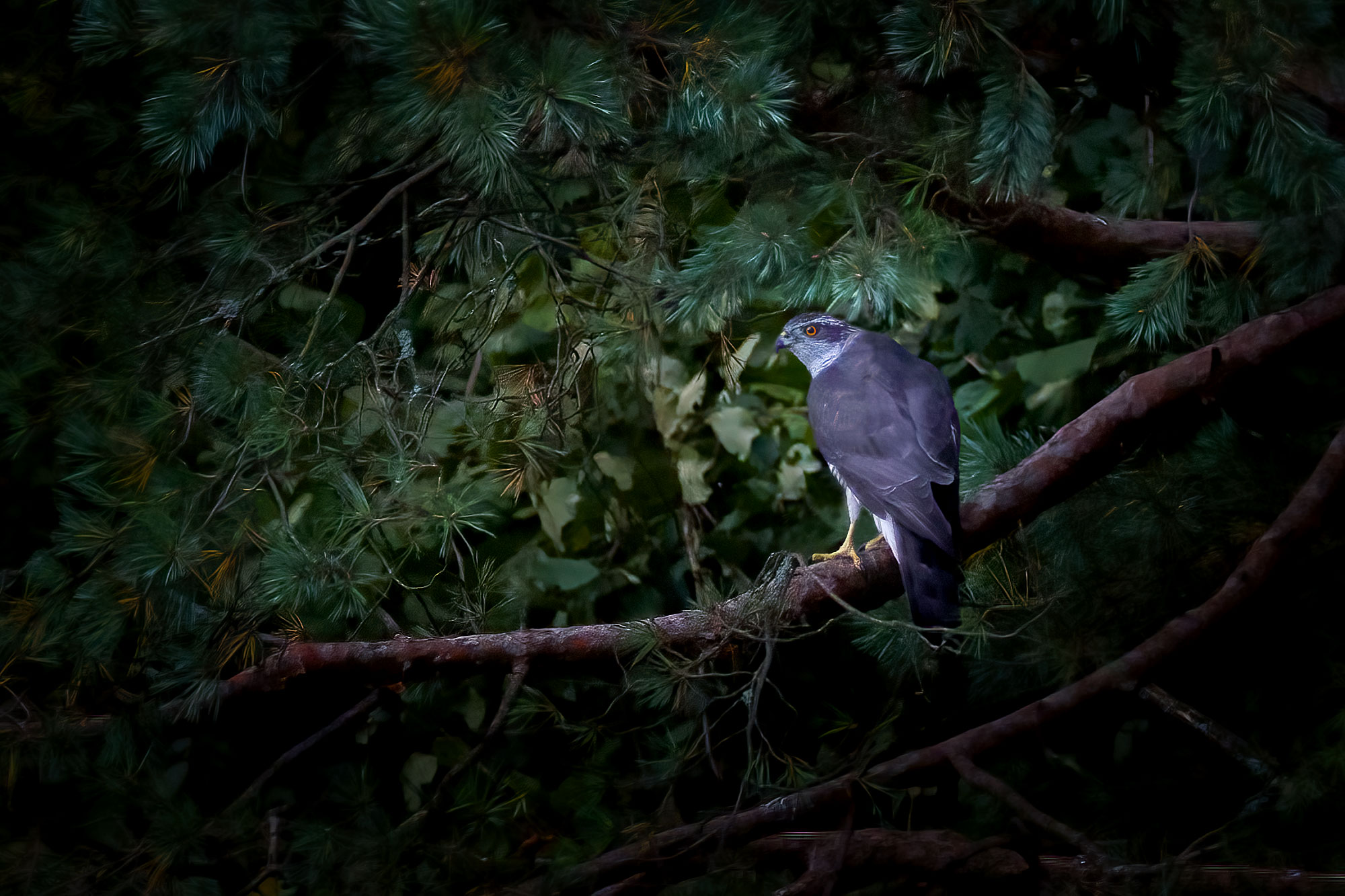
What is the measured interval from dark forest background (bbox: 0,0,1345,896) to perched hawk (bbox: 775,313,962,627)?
0.29 ft

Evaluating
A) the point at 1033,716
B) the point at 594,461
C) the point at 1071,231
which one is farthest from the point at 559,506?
the point at 1071,231

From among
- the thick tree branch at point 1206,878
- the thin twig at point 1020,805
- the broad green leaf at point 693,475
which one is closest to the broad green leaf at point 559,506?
the broad green leaf at point 693,475

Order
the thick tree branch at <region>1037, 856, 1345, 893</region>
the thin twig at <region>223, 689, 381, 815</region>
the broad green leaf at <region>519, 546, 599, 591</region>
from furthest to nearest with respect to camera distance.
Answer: the broad green leaf at <region>519, 546, 599, 591</region> < the thin twig at <region>223, 689, 381, 815</region> < the thick tree branch at <region>1037, 856, 1345, 893</region>

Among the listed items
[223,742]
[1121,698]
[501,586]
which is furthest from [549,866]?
[1121,698]

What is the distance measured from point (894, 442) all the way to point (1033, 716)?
41 cm

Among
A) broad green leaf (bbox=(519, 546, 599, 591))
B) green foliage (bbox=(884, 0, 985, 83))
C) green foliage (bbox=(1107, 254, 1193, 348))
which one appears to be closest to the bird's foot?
broad green leaf (bbox=(519, 546, 599, 591))

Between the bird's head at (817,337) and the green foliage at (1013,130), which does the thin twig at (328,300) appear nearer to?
the bird's head at (817,337)

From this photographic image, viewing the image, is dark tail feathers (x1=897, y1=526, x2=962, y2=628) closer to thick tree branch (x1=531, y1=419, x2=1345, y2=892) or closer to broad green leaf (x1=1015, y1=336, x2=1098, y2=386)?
thick tree branch (x1=531, y1=419, x2=1345, y2=892)

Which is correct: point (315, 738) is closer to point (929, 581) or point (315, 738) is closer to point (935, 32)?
point (929, 581)

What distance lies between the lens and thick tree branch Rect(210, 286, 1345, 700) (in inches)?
40.9

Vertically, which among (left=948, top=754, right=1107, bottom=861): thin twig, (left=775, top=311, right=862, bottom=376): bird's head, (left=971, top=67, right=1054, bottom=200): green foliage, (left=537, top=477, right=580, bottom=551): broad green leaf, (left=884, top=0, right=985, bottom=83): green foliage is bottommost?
(left=948, top=754, right=1107, bottom=861): thin twig

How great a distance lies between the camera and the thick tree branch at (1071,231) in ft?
3.69

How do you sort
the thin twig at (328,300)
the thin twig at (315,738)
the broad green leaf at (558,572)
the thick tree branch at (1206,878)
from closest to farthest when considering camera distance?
1. the thick tree branch at (1206,878)
2. the thin twig at (328,300)
3. the thin twig at (315,738)
4. the broad green leaf at (558,572)

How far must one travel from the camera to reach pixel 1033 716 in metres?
1.09
